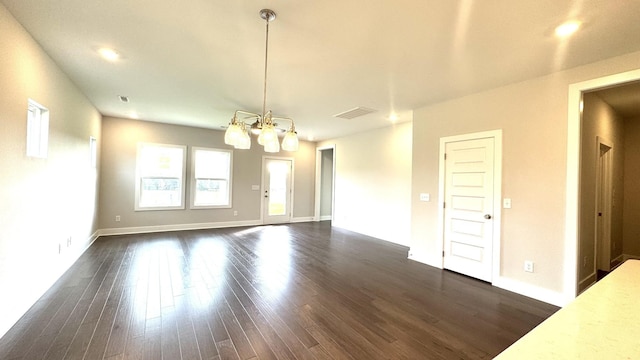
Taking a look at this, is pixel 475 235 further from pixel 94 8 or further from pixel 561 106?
pixel 94 8

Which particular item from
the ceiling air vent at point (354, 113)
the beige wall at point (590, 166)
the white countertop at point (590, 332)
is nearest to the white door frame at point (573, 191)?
the beige wall at point (590, 166)

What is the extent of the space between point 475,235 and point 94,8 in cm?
488

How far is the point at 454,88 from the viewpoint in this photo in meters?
3.58

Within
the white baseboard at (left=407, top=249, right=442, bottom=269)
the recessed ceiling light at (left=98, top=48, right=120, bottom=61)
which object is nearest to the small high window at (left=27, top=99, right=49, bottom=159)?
Answer: the recessed ceiling light at (left=98, top=48, right=120, bottom=61)

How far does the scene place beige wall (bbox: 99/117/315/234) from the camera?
5816 millimetres

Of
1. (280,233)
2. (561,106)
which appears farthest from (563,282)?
(280,233)

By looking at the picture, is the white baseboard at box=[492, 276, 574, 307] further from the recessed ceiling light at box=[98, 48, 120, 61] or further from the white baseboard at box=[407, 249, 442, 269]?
the recessed ceiling light at box=[98, 48, 120, 61]

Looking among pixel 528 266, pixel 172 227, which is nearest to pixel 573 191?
pixel 528 266

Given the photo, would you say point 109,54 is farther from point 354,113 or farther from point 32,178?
point 354,113

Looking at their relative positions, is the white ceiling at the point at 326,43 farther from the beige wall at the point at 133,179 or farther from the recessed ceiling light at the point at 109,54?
the beige wall at the point at 133,179

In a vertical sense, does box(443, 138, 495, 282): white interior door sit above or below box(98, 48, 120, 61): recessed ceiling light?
below

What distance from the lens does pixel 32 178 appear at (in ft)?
8.57

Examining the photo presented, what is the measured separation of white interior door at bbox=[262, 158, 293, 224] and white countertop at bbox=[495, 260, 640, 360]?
7.19 meters

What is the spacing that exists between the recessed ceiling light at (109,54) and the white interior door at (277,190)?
4.83 meters
